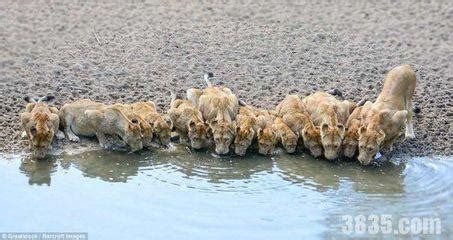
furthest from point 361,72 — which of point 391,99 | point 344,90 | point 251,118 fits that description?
point 251,118

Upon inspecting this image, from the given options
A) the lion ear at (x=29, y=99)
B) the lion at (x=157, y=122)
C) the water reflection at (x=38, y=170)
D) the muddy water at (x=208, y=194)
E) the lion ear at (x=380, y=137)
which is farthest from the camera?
the lion ear at (x=29, y=99)

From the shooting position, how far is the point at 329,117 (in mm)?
11805

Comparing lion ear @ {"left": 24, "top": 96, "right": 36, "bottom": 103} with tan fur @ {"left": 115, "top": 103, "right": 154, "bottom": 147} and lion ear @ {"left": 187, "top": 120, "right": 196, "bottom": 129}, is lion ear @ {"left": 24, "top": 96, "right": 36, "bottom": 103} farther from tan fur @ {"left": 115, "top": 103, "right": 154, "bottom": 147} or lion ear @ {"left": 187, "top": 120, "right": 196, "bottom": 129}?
lion ear @ {"left": 187, "top": 120, "right": 196, "bottom": 129}

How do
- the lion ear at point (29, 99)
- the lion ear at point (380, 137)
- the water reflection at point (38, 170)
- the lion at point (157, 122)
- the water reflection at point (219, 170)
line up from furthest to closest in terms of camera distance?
1. the lion ear at point (29, 99)
2. the lion at point (157, 122)
3. the lion ear at point (380, 137)
4. the water reflection at point (219, 170)
5. the water reflection at point (38, 170)

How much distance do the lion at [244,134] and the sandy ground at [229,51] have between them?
1.62m

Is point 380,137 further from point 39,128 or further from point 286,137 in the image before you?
point 39,128

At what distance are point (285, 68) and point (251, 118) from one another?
3.03 metres

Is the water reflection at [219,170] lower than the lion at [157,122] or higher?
lower

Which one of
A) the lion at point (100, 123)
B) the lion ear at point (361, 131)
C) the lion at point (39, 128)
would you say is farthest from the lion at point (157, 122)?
the lion ear at point (361, 131)

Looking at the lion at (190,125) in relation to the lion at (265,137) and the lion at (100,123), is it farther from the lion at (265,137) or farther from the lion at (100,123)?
the lion at (265,137)

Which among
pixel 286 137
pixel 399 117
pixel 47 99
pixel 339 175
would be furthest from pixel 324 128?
pixel 47 99

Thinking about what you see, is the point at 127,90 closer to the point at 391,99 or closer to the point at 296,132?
the point at 296,132

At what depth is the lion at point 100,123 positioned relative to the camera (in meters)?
11.6

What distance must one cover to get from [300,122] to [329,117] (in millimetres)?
397
